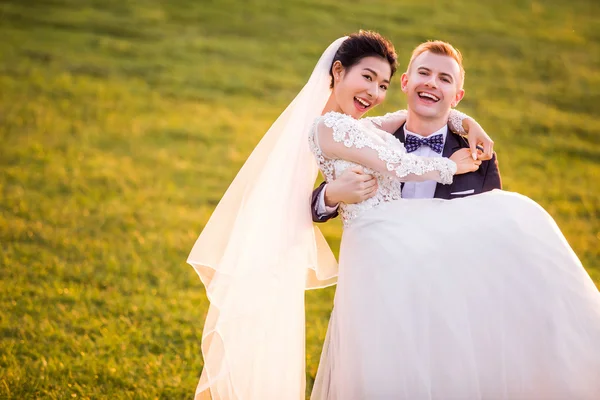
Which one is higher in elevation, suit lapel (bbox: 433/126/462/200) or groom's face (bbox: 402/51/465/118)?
groom's face (bbox: 402/51/465/118)

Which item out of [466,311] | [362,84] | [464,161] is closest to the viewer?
[466,311]

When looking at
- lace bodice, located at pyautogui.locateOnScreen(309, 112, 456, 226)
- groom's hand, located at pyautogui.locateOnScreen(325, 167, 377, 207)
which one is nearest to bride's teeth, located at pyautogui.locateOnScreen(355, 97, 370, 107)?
lace bodice, located at pyautogui.locateOnScreen(309, 112, 456, 226)

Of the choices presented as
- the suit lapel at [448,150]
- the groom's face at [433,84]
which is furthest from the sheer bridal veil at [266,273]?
the suit lapel at [448,150]

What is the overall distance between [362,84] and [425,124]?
446 millimetres

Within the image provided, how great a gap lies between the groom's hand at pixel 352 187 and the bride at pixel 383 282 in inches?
2.4

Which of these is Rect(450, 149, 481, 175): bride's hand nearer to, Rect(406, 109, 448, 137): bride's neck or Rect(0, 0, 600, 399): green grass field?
Rect(406, 109, 448, 137): bride's neck

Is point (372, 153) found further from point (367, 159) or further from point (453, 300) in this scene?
point (453, 300)

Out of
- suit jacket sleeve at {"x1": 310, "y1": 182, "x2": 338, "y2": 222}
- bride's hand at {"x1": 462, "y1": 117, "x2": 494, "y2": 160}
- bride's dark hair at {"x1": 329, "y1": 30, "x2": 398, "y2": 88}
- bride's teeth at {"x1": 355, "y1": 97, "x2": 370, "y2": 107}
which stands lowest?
suit jacket sleeve at {"x1": 310, "y1": 182, "x2": 338, "y2": 222}

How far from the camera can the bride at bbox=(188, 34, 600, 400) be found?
3572 mm

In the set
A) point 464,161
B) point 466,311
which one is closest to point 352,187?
point 464,161

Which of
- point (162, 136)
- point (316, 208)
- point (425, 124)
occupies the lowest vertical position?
point (316, 208)

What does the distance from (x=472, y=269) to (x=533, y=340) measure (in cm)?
44

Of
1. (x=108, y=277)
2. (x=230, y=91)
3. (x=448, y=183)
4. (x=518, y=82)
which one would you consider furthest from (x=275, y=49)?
(x=448, y=183)

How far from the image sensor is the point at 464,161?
4078mm
